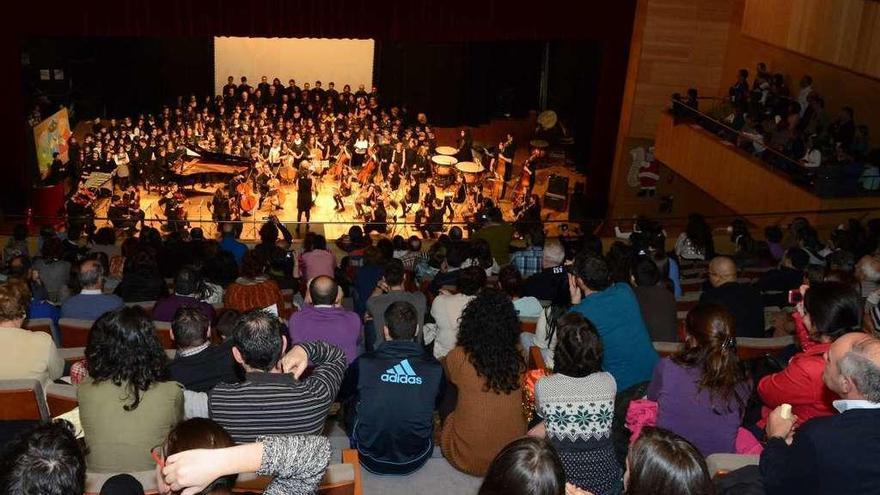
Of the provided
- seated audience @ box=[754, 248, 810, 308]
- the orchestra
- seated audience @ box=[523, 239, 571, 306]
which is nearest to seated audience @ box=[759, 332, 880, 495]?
seated audience @ box=[523, 239, 571, 306]

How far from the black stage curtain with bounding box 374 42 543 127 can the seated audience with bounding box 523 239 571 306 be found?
1319cm

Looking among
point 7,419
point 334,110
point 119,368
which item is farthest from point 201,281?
point 334,110

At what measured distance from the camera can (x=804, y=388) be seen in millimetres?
3996

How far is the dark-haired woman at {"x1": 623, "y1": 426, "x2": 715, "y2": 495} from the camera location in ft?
8.61

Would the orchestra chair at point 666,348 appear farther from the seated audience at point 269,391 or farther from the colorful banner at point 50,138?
the colorful banner at point 50,138

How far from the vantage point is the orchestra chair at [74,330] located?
5.54 meters

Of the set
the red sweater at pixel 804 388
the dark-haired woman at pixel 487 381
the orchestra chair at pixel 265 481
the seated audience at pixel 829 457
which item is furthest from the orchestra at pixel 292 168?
the seated audience at pixel 829 457

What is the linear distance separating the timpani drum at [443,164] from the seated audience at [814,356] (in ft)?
37.0

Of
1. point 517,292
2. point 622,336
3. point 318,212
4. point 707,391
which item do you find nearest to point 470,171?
point 318,212

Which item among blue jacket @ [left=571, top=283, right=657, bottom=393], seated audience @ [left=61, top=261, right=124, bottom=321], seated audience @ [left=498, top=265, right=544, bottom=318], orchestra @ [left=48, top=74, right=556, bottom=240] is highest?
blue jacket @ [left=571, top=283, right=657, bottom=393]

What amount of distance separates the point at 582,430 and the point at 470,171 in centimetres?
1182

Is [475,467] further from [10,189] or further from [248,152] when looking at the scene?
[248,152]

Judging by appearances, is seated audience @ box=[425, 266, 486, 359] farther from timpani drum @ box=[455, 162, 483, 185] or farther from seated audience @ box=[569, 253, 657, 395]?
timpani drum @ box=[455, 162, 483, 185]

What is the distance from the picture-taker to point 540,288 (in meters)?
6.73
